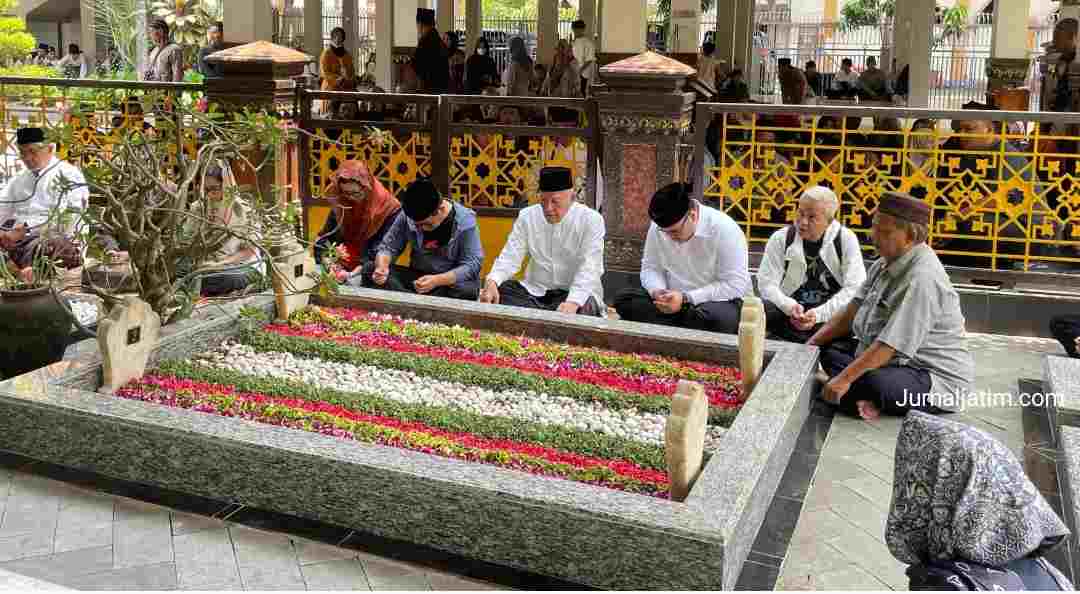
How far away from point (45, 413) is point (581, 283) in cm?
278

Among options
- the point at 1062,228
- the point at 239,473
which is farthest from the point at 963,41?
the point at 239,473

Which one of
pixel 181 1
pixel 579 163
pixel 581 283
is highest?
pixel 181 1

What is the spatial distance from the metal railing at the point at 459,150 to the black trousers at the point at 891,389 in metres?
2.85

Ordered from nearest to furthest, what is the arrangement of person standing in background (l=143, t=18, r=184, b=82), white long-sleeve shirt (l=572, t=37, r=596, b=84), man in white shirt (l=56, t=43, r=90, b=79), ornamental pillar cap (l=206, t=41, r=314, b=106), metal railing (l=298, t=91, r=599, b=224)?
metal railing (l=298, t=91, r=599, b=224) < ornamental pillar cap (l=206, t=41, r=314, b=106) < person standing in background (l=143, t=18, r=184, b=82) < white long-sleeve shirt (l=572, t=37, r=596, b=84) < man in white shirt (l=56, t=43, r=90, b=79)

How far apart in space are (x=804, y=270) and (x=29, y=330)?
3.60 meters

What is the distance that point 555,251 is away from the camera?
6254 millimetres

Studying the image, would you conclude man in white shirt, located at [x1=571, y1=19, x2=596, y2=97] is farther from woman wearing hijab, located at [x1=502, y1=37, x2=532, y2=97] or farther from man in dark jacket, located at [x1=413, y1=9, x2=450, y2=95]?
man in dark jacket, located at [x1=413, y1=9, x2=450, y2=95]

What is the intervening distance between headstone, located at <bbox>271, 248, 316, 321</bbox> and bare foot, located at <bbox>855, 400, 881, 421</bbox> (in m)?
2.60

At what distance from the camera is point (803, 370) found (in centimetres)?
476

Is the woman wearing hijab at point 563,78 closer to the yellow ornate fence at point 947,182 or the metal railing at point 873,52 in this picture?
the yellow ornate fence at point 947,182

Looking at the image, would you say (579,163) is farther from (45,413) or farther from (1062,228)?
(45,413)

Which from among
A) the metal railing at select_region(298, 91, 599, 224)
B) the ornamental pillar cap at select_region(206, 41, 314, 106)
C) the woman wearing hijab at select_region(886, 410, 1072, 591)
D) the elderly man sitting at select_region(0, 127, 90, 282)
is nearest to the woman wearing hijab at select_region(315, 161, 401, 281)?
the metal railing at select_region(298, 91, 599, 224)

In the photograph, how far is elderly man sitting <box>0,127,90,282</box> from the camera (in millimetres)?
6805

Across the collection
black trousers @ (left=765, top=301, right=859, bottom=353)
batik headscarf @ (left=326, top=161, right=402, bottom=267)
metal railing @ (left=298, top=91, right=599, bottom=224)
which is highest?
metal railing @ (left=298, top=91, right=599, bottom=224)
